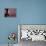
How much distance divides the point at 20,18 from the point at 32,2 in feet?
1.57

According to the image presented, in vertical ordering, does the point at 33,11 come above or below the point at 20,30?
above

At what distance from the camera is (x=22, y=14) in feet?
10.2

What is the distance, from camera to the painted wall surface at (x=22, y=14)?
3.09 m

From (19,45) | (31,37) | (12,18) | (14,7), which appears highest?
(14,7)

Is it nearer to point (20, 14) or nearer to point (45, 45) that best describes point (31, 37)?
point (45, 45)

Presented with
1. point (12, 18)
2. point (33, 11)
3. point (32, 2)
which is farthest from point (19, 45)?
point (32, 2)

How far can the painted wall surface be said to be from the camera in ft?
10.1

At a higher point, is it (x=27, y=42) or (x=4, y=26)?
(x=4, y=26)

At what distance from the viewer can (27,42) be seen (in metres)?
2.97

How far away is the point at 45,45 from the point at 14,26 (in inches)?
33.1

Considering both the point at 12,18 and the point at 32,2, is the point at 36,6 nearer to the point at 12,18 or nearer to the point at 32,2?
the point at 32,2

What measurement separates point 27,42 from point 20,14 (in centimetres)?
68

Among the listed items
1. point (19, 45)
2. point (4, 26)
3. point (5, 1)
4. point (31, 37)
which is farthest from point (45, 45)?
point (5, 1)

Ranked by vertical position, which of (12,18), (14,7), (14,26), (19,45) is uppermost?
(14,7)
